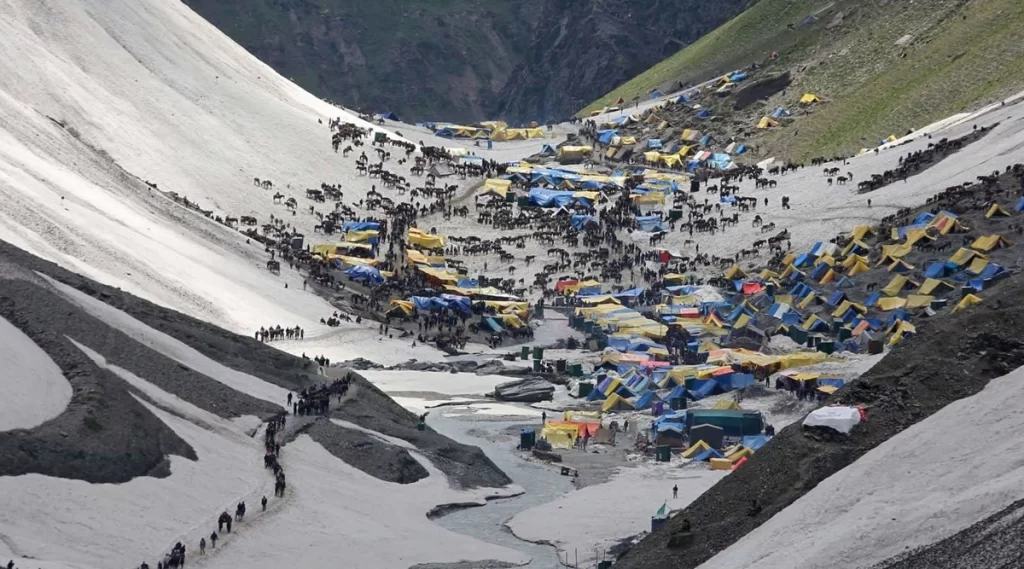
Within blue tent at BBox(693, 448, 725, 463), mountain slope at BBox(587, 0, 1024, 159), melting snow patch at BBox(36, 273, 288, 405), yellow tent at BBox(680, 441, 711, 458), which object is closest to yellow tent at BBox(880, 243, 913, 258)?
yellow tent at BBox(680, 441, 711, 458)

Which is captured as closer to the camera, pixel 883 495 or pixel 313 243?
pixel 883 495

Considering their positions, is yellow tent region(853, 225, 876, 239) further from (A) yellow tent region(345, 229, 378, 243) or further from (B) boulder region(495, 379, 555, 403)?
(A) yellow tent region(345, 229, 378, 243)

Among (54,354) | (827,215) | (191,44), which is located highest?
(191,44)

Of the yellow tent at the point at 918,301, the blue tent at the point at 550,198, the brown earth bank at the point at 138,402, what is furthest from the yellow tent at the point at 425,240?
the brown earth bank at the point at 138,402

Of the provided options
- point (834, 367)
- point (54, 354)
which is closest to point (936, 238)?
point (834, 367)

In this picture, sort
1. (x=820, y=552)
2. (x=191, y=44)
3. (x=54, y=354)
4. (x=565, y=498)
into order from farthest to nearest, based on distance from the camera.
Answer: (x=191, y=44)
(x=565, y=498)
(x=54, y=354)
(x=820, y=552)

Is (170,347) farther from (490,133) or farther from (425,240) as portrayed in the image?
(490,133)

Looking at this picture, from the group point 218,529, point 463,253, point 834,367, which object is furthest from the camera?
point 463,253

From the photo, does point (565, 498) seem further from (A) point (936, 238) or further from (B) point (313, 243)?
(B) point (313, 243)
